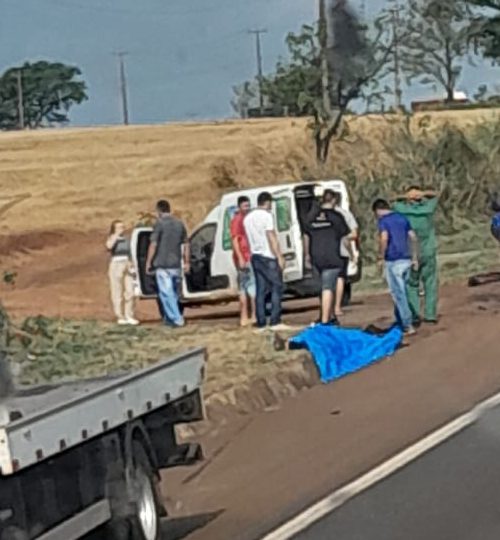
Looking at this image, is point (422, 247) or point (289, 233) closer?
point (422, 247)

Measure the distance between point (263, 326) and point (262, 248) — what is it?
3.73ft

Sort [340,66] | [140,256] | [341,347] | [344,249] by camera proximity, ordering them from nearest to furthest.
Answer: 1. [341,347]
2. [344,249]
3. [140,256]
4. [340,66]

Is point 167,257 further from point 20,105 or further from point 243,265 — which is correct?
point 20,105

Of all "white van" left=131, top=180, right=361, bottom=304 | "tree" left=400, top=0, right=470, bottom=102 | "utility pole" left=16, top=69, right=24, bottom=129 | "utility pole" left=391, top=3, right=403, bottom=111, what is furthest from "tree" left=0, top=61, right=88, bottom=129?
"white van" left=131, top=180, right=361, bottom=304

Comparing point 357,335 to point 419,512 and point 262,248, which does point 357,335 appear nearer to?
point 262,248

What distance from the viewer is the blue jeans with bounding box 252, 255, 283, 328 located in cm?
2298

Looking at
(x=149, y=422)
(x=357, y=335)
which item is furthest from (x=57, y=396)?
(x=357, y=335)

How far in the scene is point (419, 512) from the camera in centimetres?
1181

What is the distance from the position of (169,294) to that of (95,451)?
14353mm

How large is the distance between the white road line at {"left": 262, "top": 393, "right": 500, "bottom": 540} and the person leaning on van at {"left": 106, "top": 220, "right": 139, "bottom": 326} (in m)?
8.78

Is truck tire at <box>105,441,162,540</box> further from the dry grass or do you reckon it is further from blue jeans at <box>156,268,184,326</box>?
the dry grass

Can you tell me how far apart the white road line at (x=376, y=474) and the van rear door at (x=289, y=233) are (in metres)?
9.81

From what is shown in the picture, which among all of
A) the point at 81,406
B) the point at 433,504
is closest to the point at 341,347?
the point at 433,504

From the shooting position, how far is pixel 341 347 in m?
20.3
